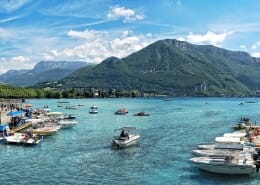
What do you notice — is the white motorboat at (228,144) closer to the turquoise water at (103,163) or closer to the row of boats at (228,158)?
the row of boats at (228,158)

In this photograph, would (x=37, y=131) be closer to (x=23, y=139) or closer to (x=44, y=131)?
(x=44, y=131)

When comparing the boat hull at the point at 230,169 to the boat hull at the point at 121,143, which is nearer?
the boat hull at the point at 230,169

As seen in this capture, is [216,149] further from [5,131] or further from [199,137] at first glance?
[5,131]

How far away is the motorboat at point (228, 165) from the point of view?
52844 millimetres

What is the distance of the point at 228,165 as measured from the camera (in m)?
52.9

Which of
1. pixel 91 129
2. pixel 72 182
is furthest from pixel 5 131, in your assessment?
pixel 72 182

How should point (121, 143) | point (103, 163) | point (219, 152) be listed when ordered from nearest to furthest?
1. point (219, 152)
2. point (103, 163)
3. point (121, 143)

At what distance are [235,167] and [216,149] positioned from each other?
8.24 m

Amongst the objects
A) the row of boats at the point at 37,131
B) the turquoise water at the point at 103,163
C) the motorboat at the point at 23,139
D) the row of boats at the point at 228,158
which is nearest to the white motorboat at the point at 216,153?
the row of boats at the point at 228,158

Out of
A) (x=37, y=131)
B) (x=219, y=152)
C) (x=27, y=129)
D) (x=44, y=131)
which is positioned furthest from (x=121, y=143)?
(x=27, y=129)

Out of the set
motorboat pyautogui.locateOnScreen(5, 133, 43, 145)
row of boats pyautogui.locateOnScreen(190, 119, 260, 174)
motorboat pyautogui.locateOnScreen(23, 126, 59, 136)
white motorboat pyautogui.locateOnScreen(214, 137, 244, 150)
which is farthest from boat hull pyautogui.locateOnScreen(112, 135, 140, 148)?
motorboat pyautogui.locateOnScreen(23, 126, 59, 136)

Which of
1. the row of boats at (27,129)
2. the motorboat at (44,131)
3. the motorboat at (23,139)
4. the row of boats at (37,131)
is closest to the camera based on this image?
the row of boats at (37,131)

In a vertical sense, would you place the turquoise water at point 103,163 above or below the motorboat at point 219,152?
below

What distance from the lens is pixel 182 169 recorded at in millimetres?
57125
